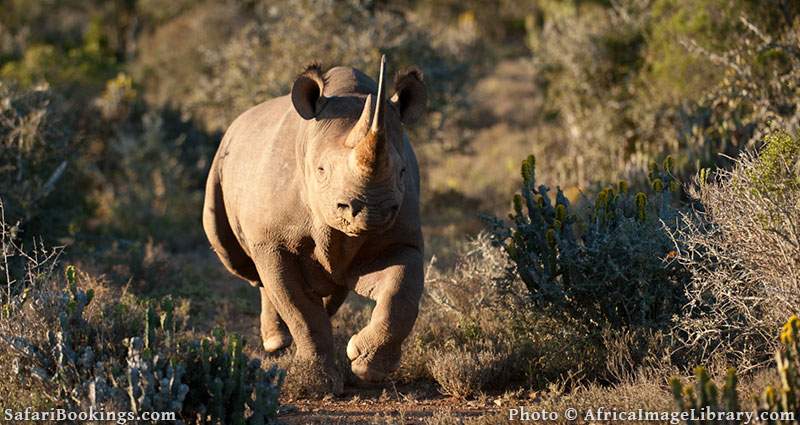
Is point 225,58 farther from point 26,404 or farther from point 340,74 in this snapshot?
point 26,404

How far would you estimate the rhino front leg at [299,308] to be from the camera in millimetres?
6582

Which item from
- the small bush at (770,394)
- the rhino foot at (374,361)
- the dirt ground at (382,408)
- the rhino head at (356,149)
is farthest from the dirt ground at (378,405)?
the small bush at (770,394)

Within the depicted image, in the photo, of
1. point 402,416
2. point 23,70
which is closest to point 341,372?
point 402,416

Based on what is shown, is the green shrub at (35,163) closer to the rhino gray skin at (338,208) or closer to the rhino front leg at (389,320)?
the rhino gray skin at (338,208)

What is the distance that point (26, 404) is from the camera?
5.37 metres

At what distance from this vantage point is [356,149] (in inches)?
211

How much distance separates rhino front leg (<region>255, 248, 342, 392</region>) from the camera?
6.58 meters

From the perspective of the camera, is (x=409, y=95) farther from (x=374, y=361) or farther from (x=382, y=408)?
(x=382, y=408)

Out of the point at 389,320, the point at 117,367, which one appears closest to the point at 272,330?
the point at 389,320

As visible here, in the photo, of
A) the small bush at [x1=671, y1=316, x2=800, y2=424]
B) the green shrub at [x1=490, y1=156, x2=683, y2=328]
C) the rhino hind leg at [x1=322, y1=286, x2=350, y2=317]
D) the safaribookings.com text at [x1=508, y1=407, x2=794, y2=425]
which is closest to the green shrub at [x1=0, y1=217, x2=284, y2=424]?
the safaribookings.com text at [x1=508, y1=407, x2=794, y2=425]

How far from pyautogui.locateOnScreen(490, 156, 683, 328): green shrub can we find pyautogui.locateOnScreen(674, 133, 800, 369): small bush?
0.26m

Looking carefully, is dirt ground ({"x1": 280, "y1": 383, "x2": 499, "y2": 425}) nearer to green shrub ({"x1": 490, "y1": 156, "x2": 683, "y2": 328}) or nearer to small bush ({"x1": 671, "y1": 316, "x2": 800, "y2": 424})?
green shrub ({"x1": 490, "y1": 156, "x2": 683, "y2": 328})

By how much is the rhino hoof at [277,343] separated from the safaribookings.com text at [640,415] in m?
2.36

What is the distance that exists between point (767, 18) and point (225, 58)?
7342 mm
